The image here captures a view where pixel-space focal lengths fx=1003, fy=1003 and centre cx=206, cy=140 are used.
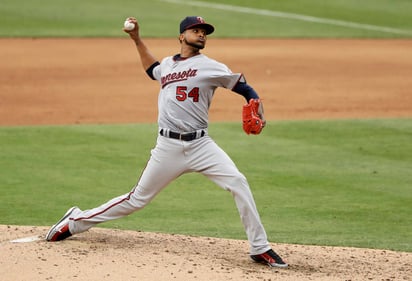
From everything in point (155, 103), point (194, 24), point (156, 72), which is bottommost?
point (155, 103)

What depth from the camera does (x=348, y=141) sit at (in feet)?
45.3

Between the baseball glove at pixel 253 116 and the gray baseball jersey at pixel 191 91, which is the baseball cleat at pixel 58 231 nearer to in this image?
Answer: the gray baseball jersey at pixel 191 91

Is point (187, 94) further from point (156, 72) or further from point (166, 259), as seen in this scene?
point (166, 259)

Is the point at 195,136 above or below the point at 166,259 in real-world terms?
above

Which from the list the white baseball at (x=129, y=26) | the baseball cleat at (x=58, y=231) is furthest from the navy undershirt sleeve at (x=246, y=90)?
the baseball cleat at (x=58, y=231)

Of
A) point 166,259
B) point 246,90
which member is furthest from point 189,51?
point 166,259

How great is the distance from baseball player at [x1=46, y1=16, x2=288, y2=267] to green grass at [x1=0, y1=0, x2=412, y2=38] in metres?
16.8

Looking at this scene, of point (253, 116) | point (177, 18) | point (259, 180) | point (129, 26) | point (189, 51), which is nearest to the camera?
point (253, 116)

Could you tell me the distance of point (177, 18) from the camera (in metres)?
27.6

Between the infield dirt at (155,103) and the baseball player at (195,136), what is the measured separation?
431mm

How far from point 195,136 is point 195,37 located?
0.77 meters

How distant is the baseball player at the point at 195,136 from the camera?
7707 mm

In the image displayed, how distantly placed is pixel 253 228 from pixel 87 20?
19.9m

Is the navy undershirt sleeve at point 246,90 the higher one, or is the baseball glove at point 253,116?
the navy undershirt sleeve at point 246,90
